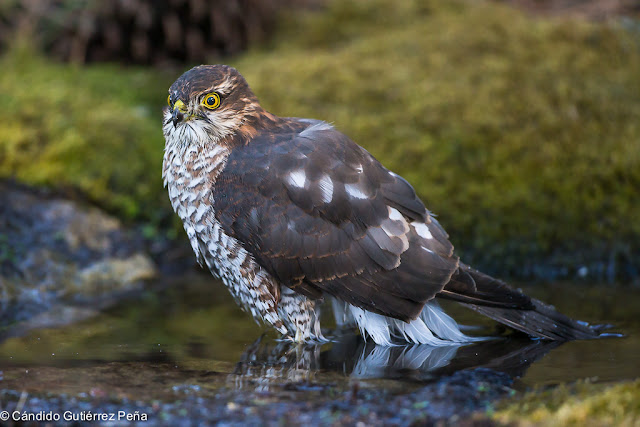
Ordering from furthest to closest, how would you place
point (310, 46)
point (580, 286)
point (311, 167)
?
point (310, 46) < point (580, 286) < point (311, 167)

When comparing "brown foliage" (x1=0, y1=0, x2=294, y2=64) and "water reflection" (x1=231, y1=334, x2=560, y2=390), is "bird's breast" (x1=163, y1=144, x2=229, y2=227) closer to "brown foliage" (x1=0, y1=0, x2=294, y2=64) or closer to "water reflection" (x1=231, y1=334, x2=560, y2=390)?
"water reflection" (x1=231, y1=334, x2=560, y2=390)

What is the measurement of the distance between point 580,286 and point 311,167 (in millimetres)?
2669

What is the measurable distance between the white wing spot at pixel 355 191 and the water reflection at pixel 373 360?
0.93m

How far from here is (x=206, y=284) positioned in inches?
228

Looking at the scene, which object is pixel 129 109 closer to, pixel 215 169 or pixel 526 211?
pixel 215 169

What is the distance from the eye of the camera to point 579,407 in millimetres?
2875

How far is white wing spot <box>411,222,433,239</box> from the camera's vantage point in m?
4.16

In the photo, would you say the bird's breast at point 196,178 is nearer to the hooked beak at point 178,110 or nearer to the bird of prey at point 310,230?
the bird of prey at point 310,230

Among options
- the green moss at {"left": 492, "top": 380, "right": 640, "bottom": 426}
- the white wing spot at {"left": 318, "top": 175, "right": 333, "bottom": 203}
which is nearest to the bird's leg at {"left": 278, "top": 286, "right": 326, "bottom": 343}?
the white wing spot at {"left": 318, "top": 175, "right": 333, "bottom": 203}

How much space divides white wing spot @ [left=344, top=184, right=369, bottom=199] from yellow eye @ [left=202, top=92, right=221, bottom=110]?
Answer: 95cm

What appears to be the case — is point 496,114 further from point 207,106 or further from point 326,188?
point 207,106

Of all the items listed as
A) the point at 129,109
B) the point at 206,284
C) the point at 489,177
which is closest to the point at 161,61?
the point at 129,109

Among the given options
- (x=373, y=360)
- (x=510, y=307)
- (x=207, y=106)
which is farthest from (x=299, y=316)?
(x=207, y=106)

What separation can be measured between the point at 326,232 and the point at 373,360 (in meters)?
0.78
